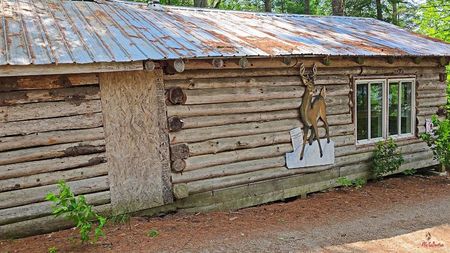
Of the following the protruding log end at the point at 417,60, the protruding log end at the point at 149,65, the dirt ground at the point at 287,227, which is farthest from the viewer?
the protruding log end at the point at 417,60

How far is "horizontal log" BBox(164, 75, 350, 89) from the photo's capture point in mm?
6617

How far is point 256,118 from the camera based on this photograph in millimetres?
7398

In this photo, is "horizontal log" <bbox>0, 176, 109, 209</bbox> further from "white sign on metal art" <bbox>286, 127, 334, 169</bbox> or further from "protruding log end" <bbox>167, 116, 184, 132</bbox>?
"white sign on metal art" <bbox>286, 127, 334, 169</bbox>

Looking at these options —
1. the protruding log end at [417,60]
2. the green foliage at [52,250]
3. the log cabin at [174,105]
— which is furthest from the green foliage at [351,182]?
the green foliage at [52,250]

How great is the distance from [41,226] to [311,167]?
5.16 m

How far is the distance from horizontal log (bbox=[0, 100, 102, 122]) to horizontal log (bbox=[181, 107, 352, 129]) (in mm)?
1550

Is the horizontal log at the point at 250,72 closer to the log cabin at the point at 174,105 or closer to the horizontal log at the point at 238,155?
the log cabin at the point at 174,105

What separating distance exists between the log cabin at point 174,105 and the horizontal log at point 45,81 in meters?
0.01

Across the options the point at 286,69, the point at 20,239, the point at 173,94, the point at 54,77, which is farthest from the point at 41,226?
the point at 286,69

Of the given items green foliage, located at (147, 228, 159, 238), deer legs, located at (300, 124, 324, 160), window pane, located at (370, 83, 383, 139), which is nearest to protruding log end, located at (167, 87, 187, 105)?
green foliage, located at (147, 228, 159, 238)

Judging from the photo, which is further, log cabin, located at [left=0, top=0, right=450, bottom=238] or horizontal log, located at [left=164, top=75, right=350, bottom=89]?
horizontal log, located at [left=164, top=75, right=350, bottom=89]

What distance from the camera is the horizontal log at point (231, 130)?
260 inches

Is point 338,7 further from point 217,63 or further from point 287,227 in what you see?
point 287,227

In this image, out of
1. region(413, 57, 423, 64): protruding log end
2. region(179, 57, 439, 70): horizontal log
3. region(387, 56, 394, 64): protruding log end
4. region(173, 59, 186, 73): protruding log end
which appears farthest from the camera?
region(413, 57, 423, 64): protruding log end
